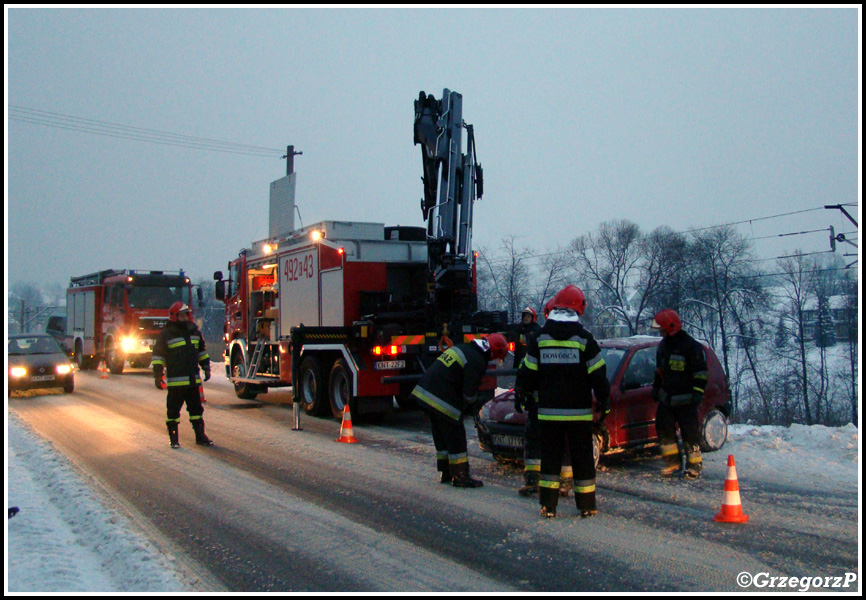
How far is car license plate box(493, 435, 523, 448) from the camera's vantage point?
7615 mm

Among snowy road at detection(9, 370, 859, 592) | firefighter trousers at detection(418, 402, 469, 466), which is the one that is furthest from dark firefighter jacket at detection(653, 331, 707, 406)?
firefighter trousers at detection(418, 402, 469, 466)

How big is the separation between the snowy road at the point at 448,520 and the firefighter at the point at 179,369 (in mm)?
397

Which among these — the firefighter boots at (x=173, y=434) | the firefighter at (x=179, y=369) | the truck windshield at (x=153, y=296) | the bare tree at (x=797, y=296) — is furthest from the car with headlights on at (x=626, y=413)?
the bare tree at (x=797, y=296)

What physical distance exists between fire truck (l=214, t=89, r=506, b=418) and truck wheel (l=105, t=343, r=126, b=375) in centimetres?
1337

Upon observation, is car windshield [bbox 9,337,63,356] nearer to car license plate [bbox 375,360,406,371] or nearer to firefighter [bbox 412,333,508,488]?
car license plate [bbox 375,360,406,371]

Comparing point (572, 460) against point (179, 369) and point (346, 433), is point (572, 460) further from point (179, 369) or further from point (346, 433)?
point (179, 369)

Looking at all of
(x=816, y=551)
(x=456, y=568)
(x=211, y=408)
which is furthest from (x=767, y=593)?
(x=211, y=408)

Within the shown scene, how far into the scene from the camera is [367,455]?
9070 millimetres

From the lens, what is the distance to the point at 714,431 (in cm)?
859

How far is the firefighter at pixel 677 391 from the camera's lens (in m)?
7.28

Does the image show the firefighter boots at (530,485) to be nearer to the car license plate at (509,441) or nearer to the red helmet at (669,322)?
the car license plate at (509,441)

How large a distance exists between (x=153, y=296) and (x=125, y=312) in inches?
43.0

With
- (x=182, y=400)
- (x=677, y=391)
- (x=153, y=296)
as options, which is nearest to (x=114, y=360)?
(x=153, y=296)

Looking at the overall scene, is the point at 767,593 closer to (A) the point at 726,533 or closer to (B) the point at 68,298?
(A) the point at 726,533
